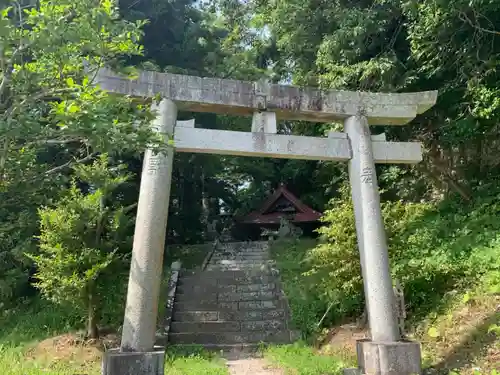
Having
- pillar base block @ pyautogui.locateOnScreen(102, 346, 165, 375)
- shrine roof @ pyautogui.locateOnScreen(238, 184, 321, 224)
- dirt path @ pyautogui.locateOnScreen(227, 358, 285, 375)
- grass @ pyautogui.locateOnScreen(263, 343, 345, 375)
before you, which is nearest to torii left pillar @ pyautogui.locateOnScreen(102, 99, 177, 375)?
pillar base block @ pyautogui.locateOnScreen(102, 346, 165, 375)

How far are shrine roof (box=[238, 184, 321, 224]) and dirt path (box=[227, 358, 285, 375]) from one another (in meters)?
10.7

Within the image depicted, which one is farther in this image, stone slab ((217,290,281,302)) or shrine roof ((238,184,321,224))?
shrine roof ((238,184,321,224))

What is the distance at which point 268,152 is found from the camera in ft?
23.3

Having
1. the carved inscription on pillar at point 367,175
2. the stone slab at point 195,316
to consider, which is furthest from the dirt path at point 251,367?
the carved inscription on pillar at point 367,175

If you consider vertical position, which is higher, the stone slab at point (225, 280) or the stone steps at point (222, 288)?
the stone slab at point (225, 280)

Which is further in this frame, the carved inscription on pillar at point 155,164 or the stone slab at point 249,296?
the stone slab at point 249,296

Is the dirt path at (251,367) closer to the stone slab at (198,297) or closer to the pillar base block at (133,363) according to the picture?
the pillar base block at (133,363)

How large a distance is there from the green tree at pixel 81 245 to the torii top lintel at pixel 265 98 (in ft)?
8.72

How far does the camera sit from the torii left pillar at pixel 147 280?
5.71 meters

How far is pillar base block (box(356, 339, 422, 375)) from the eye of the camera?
6137 millimetres

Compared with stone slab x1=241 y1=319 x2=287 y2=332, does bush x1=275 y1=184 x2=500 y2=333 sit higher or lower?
higher

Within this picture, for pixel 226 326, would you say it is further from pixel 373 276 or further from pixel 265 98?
pixel 265 98

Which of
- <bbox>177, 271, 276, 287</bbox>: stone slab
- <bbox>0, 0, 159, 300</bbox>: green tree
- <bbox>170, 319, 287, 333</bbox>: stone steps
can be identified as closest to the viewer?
<bbox>0, 0, 159, 300</bbox>: green tree

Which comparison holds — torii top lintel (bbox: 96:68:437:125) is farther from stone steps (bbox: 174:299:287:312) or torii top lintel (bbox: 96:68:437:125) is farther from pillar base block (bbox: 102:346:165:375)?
stone steps (bbox: 174:299:287:312)
